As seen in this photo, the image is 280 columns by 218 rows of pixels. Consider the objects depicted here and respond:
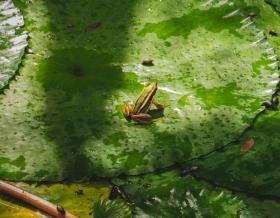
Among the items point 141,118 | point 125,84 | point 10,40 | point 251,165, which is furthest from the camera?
point 10,40

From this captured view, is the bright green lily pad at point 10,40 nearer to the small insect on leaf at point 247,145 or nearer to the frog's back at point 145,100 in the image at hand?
the frog's back at point 145,100

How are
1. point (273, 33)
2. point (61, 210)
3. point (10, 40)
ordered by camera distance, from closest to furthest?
point (61, 210) < point (10, 40) < point (273, 33)

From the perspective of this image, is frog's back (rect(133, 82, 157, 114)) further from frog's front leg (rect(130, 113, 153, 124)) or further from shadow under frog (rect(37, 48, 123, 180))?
shadow under frog (rect(37, 48, 123, 180))

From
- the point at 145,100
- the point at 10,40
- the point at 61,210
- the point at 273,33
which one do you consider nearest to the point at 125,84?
the point at 145,100

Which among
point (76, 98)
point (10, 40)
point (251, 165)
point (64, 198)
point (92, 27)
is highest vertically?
point (10, 40)

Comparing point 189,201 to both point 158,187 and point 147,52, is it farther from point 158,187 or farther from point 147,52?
point 147,52

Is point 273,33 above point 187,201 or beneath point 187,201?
above

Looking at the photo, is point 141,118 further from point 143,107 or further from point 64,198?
point 64,198

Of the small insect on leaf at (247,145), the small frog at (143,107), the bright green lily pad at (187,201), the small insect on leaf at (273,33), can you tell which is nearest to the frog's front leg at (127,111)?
the small frog at (143,107)
